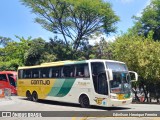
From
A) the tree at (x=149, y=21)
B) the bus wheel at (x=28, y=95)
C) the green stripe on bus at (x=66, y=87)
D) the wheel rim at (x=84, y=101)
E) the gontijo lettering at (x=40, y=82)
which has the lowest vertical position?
the wheel rim at (x=84, y=101)

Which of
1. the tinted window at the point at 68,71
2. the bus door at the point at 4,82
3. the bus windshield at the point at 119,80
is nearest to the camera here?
the bus windshield at the point at 119,80

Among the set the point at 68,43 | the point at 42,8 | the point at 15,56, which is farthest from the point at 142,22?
the point at 15,56

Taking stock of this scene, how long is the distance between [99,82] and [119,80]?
1.21 metres

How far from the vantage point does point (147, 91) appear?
124 ft

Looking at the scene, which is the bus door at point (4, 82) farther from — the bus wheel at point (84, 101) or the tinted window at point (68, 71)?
the bus wheel at point (84, 101)

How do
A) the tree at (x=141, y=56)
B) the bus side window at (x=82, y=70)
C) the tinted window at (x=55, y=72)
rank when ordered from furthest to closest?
the tree at (x=141, y=56)
the tinted window at (x=55, y=72)
the bus side window at (x=82, y=70)

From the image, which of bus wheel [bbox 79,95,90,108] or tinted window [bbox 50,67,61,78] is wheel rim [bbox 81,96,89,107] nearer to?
bus wheel [bbox 79,95,90,108]

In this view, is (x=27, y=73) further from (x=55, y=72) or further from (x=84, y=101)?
(x=84, y=101)

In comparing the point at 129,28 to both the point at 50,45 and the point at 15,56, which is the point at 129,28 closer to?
the point at 50,45

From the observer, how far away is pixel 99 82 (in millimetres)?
20750

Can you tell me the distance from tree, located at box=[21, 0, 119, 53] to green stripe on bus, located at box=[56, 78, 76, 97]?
24.4m

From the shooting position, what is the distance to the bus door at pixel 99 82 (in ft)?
66.9

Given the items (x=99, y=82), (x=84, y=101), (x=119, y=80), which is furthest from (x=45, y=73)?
(x=119, y=80)

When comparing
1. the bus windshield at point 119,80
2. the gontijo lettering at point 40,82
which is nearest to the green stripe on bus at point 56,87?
the gontijo lettering at point 40,82
